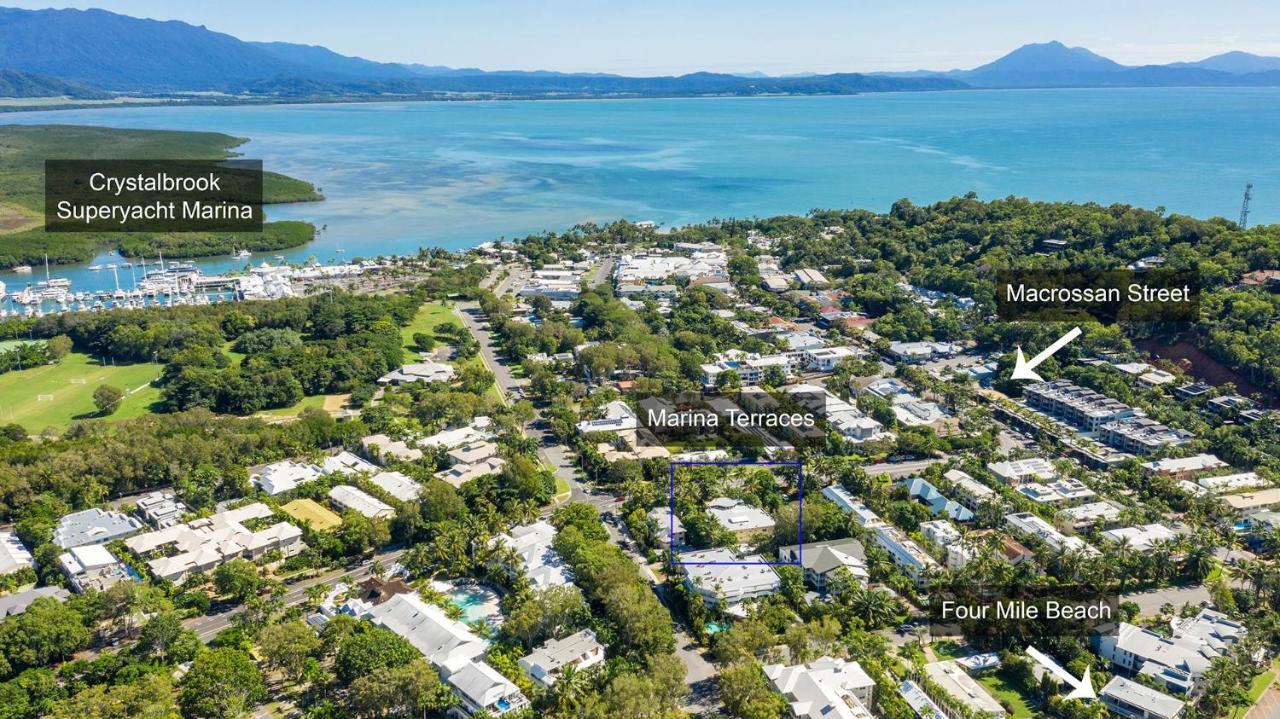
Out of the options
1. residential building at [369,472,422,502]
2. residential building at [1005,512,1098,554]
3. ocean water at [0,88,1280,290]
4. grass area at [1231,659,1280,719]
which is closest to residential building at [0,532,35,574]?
residential building at [369,472,422,502]

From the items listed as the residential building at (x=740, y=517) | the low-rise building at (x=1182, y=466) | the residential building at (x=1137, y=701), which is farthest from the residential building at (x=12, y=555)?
the low-rise building at (x=1182, y=466)

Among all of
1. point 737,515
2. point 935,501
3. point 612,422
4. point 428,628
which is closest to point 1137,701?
point 935,501

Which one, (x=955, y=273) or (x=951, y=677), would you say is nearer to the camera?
(x=951, y=677)

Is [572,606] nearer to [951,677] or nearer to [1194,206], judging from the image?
[951,677]

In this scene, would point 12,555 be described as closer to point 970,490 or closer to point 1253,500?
point 970,490

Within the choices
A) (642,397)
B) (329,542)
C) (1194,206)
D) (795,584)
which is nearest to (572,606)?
(795,584)

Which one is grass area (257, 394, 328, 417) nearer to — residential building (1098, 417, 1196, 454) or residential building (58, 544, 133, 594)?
residential building (58, 544, 133, 594)

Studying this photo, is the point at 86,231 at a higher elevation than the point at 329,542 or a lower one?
higher
